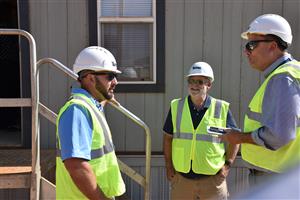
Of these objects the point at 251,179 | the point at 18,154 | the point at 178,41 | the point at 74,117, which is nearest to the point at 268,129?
the point at 251,179

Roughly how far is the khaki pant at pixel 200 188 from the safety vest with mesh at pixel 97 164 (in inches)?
51.3

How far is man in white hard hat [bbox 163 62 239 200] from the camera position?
347cm

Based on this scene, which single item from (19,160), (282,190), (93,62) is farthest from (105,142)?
(19,160)

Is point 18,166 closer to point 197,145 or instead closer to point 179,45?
point 197,145

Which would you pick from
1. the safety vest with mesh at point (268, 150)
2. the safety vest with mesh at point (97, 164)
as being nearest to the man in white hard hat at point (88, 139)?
the safety vest with mesh at point (97, 164)

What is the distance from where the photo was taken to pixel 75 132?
209cm

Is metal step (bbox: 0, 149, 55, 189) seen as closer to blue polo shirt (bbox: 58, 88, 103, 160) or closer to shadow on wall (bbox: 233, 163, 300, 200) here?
blue polo shirt (bbox: 58, 88, 103, 160)

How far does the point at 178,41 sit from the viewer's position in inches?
191

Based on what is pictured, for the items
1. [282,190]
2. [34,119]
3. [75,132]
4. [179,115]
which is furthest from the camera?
[179,115]

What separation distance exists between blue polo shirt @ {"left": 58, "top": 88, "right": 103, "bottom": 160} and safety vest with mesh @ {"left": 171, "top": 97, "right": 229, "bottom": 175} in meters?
1.51

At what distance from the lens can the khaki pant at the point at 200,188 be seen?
11.4 feet

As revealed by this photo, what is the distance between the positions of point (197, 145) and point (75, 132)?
5.35 feet

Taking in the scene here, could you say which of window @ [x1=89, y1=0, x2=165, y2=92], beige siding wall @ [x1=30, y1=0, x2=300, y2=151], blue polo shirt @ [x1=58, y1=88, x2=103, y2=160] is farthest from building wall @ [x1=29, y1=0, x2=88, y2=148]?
blue polo shirt @ [x1=58, y1=88, x2=103, y2=160]

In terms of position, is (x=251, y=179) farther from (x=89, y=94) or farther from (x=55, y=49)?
(x=55, y=49)
